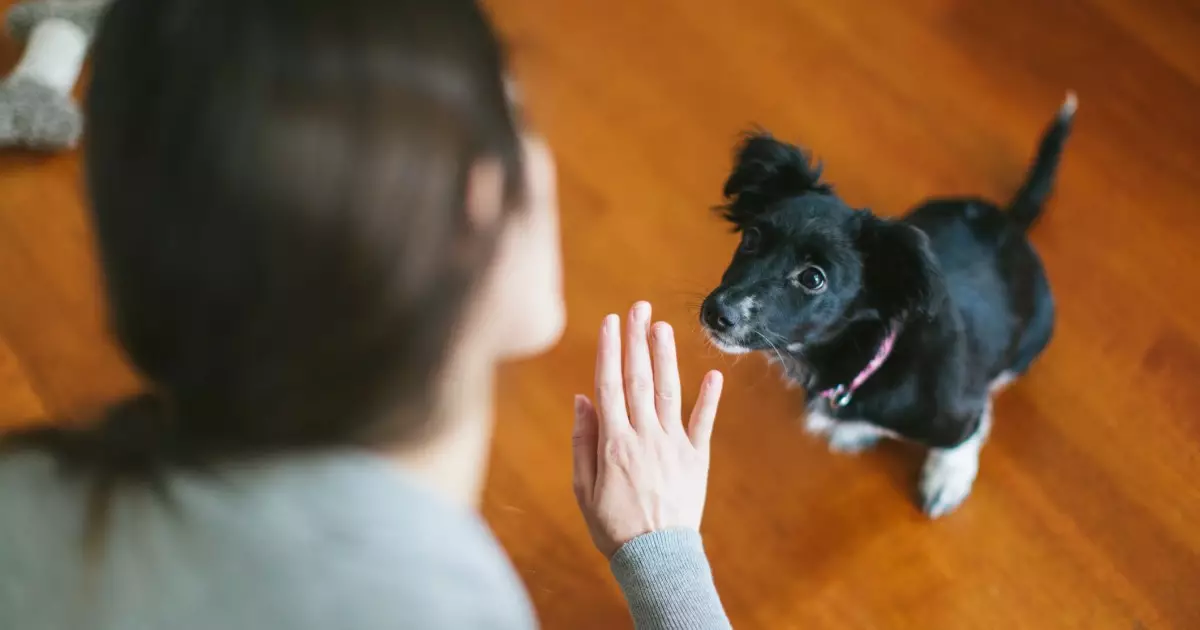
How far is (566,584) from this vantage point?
139cm

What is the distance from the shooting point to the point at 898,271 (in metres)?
1.13

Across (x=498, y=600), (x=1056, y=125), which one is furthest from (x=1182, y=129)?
(x=498, y=600)

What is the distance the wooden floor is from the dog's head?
0.29 meters

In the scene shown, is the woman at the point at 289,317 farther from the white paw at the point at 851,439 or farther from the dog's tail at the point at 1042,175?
the dog's tail at the point at 1042,175

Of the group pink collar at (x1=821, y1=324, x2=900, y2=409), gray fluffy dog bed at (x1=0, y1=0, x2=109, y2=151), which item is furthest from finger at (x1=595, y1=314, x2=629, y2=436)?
gray fluffy dog bed at (x1=0, y1=0, x2=109, y2=151)

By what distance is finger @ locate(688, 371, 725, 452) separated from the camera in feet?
3.42

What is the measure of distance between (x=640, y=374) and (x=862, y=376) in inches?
15.5

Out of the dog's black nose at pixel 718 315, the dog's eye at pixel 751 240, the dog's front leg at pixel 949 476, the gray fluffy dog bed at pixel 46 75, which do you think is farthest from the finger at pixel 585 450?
the gray fluffy dog bed at pixel 46 75

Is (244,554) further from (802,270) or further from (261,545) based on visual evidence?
(802,270)

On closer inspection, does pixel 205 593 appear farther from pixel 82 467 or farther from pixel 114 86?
pixel 114 86

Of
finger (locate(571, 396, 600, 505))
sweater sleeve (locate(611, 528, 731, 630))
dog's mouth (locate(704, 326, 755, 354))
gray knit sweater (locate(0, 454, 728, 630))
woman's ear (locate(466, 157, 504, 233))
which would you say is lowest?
sweater sleeve (locate(611, 528, 731, 630))

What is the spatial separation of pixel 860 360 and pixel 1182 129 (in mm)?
1043

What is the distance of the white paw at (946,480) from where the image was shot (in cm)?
142

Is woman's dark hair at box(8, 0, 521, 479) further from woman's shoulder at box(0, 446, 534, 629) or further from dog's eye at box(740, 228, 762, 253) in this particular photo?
dog's eye at box(740, 228, 762, 253)
